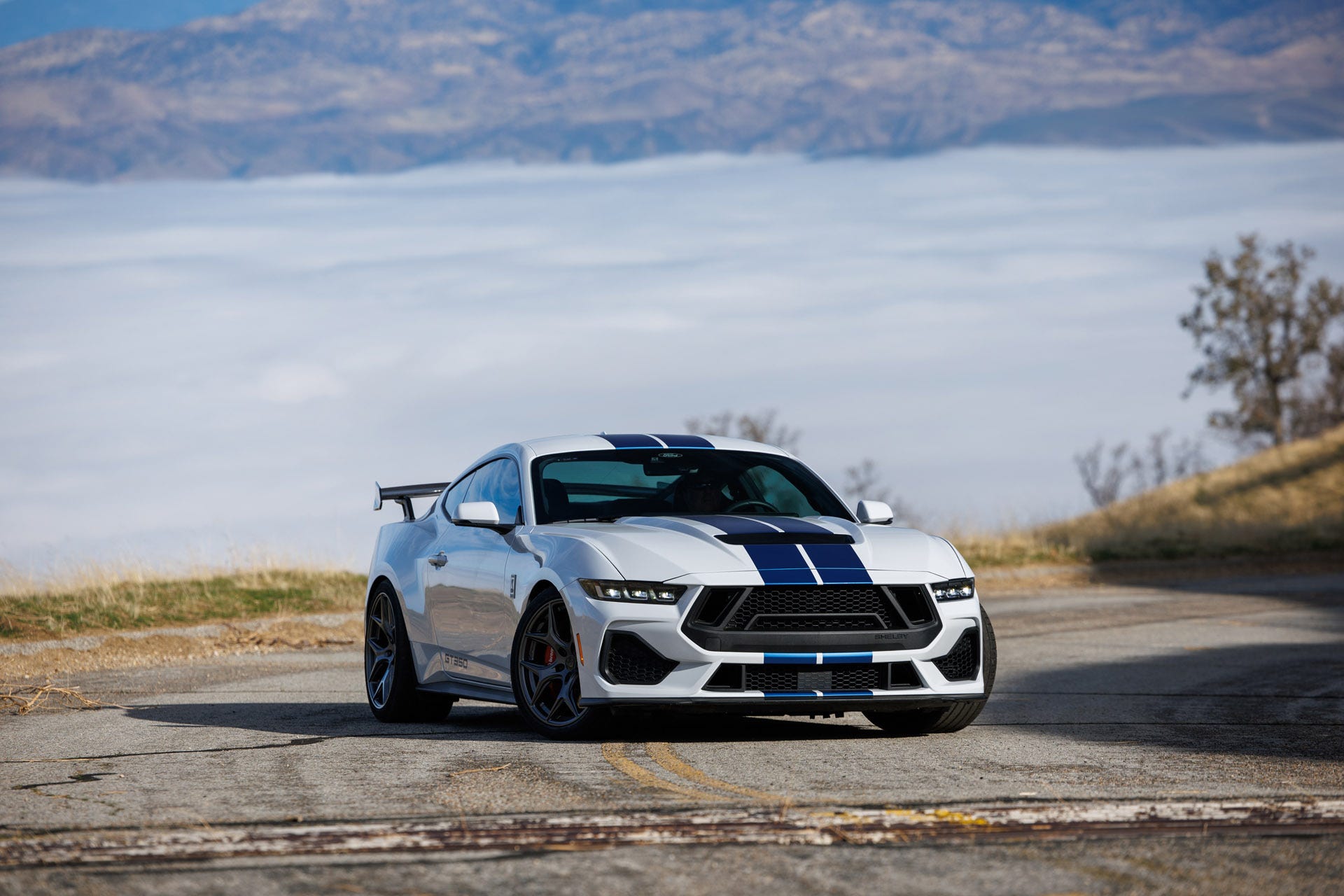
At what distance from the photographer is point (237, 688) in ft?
40.2

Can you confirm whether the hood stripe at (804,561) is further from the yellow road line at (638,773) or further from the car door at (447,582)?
the car door at (447,582)

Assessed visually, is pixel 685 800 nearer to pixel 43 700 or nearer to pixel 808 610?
pixel 808 610

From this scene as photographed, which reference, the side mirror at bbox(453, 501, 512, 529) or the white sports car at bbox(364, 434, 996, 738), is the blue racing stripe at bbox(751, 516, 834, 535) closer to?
the white sports car at bbox(364, 434, 996, 738)

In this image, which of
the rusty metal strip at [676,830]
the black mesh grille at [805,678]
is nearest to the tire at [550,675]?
the black mesh grille at [805,678]

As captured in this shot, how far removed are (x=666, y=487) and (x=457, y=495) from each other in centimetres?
167

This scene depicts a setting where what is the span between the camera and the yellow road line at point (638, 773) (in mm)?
6312

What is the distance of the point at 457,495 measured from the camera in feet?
33.2

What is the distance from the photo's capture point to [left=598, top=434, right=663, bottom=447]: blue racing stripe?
9.33 metres

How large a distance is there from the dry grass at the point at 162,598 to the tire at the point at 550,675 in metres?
8.71

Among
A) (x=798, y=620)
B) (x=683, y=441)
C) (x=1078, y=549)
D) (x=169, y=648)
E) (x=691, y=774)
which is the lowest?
(x=1078, y=549)

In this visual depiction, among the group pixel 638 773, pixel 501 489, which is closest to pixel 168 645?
pixel 501 489

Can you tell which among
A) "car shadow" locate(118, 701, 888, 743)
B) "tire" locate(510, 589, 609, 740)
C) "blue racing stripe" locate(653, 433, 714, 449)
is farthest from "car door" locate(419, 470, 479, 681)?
"blue racing stripe" locate(653, 433, 714, 449)

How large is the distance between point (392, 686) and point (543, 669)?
75.1 inches

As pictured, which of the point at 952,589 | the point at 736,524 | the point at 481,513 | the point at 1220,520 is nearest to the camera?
the point at 952,589
